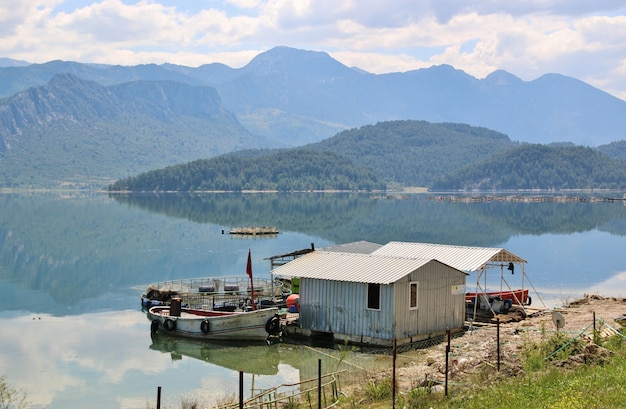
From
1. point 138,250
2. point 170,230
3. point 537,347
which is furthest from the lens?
point 170,230

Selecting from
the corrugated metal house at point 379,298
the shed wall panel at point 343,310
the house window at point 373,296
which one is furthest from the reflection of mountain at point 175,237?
the house window at point 373,296

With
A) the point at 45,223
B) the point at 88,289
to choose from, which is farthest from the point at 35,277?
the point at 45,223

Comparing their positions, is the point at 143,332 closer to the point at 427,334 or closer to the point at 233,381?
the point at 233,381

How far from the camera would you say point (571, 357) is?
21.5 m

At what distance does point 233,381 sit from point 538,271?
117ft

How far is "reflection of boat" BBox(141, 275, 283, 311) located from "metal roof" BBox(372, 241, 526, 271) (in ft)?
19.6

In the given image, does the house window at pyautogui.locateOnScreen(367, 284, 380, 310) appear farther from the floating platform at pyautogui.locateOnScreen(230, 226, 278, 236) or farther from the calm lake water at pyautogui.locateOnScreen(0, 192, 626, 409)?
the floating platform at pyautogui.locateOnScreen(230, 226, 278, 236)

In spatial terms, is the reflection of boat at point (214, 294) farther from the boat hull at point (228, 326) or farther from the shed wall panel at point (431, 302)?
the shed wall panel at point (431, 302)

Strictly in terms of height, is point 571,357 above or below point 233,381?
above

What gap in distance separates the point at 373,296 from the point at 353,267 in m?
1.70

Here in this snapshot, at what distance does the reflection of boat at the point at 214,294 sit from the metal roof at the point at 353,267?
4.97 meters

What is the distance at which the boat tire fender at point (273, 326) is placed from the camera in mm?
31917

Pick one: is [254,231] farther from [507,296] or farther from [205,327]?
[205,327]

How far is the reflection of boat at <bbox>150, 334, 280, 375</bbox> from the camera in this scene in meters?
29.1
